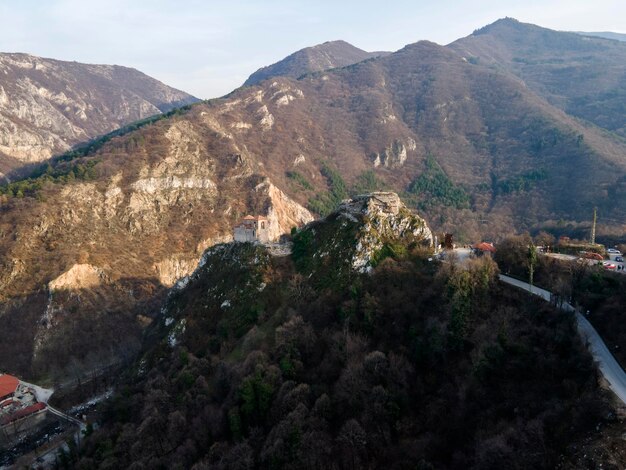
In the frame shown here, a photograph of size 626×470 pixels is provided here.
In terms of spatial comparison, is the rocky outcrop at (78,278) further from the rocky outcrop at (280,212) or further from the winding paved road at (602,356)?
the winding paved road at (602,356)

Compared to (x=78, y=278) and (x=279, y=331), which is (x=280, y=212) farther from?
(x=279, y=331)

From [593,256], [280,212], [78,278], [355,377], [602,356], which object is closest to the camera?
[602,356]

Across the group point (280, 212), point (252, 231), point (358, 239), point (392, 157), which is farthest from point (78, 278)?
point (392, 157)

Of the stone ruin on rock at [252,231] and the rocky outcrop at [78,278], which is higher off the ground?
the stone ruin on rock at [252,231]

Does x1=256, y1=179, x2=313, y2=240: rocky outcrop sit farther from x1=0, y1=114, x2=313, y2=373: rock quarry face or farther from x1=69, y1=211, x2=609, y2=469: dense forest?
x1=69, y1=211, x2=609, y2=469: dense forest

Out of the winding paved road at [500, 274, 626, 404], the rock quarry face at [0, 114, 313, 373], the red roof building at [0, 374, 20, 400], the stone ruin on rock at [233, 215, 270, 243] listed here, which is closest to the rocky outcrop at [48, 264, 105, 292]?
the rock quarry face at [0, 114, 313, 373]

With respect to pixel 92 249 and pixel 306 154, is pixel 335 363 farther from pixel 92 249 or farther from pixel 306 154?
pixel 306 154

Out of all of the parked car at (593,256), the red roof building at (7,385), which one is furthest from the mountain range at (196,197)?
the parked car at (593,256)

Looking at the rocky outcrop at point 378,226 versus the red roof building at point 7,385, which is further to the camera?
the red roof building at point 7,385
